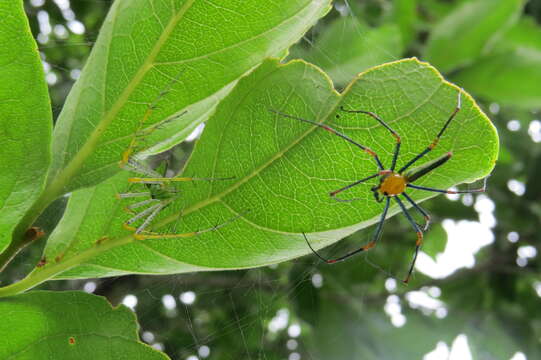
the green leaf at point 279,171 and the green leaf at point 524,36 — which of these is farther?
the green leaf at point 524,36

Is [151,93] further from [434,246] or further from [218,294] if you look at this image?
[434,246]

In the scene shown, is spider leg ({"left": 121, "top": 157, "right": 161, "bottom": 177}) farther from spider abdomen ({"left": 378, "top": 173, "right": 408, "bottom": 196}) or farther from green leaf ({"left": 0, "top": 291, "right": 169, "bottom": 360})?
spider abdomen ({"left": 378, "top": 173, "right": 408, "bottom": 196})

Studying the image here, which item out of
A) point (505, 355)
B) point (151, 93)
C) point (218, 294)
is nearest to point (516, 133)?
point (505, 355)

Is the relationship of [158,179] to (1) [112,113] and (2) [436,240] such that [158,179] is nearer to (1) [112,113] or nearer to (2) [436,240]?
(1) [112,113]

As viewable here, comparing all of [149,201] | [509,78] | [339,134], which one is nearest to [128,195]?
[149,201]

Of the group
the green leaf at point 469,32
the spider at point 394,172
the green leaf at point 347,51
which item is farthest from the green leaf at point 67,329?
the green leaf at point 469,32

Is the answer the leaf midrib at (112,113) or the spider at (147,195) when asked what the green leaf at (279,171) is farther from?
the leaf midrib at (112,113)
